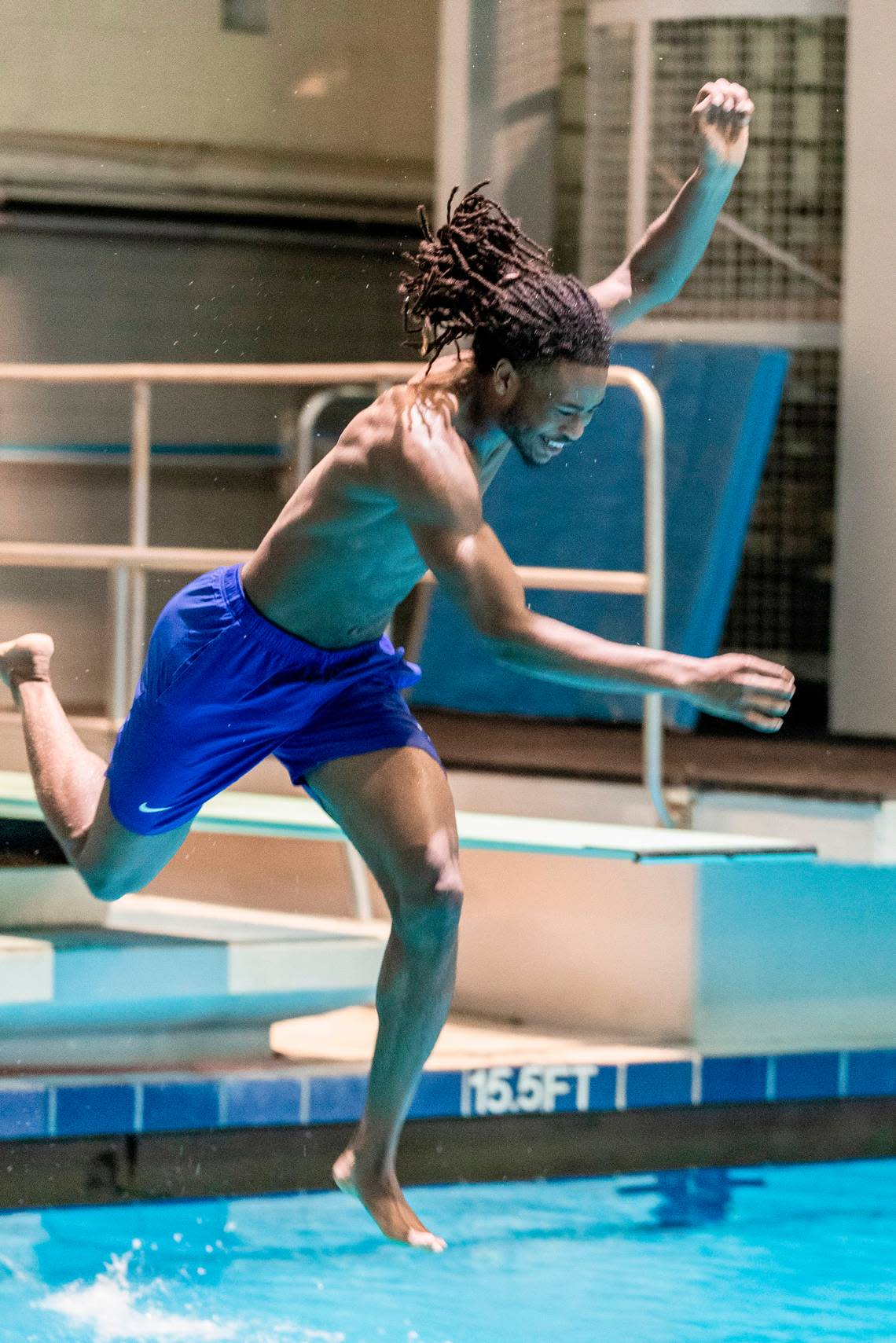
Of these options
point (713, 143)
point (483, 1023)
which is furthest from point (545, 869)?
point (713, 143)

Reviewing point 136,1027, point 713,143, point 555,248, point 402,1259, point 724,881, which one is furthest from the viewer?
point 555,248

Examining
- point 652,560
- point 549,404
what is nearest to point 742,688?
point 549,404

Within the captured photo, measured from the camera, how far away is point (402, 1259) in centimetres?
434

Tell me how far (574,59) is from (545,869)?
409 centimetres

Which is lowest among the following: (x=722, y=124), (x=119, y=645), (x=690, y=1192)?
(x=690, y=1192)

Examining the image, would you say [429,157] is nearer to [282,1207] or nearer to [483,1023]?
[483,1023]

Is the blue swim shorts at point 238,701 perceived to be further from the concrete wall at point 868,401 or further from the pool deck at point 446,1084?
the concrete wall at point 868,401

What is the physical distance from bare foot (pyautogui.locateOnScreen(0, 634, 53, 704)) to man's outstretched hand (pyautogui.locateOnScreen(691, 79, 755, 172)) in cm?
155

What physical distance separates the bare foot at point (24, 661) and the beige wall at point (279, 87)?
4.09 metres

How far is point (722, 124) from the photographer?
3.47 m

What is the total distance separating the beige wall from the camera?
25.8 feet

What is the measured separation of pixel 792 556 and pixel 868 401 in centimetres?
79

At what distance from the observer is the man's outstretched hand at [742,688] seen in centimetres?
265

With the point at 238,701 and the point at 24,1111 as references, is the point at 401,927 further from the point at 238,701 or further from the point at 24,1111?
the point at 24,1111
